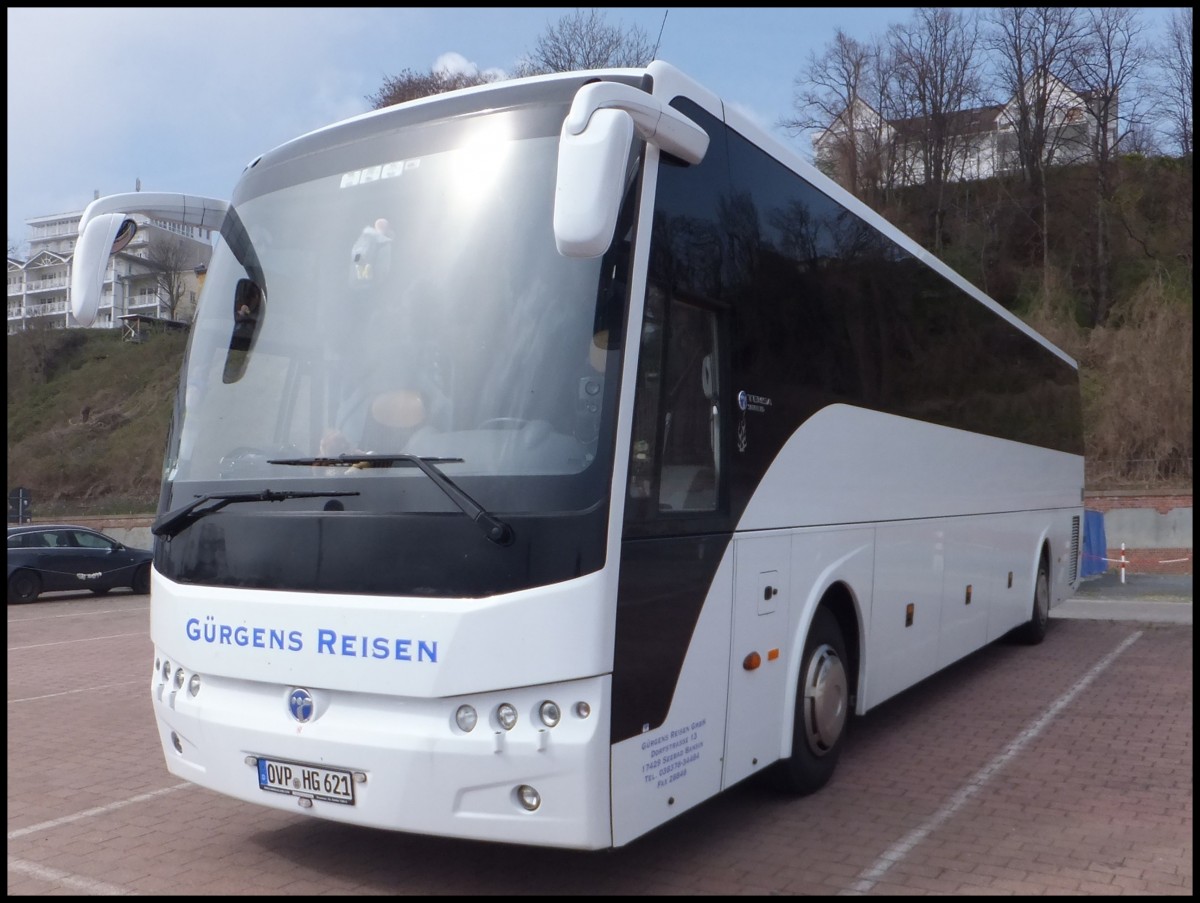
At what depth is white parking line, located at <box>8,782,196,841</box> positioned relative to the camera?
616cm

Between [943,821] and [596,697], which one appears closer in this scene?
[596,697]

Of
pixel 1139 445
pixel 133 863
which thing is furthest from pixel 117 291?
pixel 133 863

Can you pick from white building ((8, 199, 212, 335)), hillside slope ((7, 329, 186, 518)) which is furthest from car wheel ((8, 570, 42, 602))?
white building ((8, 199, 212, 335))

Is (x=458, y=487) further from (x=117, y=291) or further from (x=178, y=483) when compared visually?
(x=117, y=291)

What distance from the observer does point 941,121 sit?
48.9 metres

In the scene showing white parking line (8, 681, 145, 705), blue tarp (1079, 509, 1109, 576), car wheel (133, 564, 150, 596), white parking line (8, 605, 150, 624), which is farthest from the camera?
car wheel (133, 564, 150, 596)

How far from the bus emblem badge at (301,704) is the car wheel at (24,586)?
20.6 m

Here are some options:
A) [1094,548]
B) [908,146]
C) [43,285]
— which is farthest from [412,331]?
[43,285]

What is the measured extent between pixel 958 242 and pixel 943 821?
4430 cm

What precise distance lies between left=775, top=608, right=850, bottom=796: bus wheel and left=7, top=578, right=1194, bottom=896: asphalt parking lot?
0.17 m

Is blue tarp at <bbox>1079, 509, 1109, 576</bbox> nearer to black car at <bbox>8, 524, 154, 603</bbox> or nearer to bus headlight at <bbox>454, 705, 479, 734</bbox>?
black car at <bbox>8, 524, 154, 603</bbox>

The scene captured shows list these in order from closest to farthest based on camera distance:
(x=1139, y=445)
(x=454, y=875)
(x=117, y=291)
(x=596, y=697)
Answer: (x=596, y=697) < (x=454, y=875) < (x=1139, y=445) < (x=117, y=291)

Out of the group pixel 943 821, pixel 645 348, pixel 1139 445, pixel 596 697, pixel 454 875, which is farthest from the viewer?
pixel 1139 445

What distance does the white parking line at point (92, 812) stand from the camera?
6156 mm
